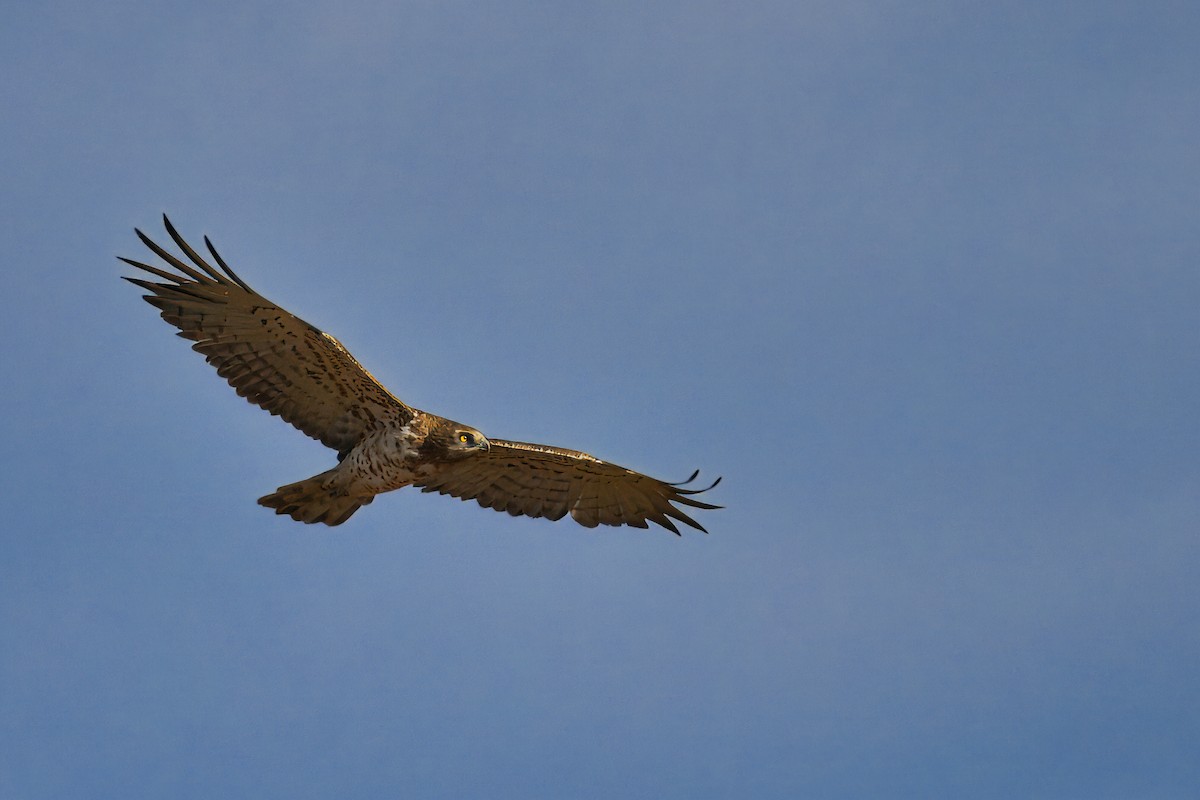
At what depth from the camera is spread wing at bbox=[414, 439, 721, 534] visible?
74.9ft

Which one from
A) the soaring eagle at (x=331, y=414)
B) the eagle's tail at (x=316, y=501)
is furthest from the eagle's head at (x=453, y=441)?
the eagle's tail at (x=316, y=501)

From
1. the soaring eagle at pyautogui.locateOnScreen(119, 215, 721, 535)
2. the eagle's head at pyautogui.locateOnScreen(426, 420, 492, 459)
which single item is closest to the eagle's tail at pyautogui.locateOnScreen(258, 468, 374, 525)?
the soaring eagle at pyautogui.locateOnScreen(119, 215, 721, 535)

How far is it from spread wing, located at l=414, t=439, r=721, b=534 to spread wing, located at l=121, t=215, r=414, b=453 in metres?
1.35

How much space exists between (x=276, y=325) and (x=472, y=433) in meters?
2.64

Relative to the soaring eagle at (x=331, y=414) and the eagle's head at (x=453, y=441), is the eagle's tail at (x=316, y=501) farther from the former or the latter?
the eagle's head at (x=453, y=441)

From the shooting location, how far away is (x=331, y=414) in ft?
72.5

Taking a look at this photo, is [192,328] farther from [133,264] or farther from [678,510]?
[678,510]

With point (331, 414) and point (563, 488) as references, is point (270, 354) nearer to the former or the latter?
point (331, 414)

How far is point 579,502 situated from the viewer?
23469 mm

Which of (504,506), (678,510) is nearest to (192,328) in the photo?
(504,506)

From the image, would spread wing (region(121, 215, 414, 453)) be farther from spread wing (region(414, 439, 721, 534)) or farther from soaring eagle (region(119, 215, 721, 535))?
spread wing (region(414, 439, 721, 534))

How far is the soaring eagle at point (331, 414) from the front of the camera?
69.3 feet

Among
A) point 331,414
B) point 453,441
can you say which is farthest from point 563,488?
point 331,414

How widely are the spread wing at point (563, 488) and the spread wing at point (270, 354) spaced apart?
4.44 ft
